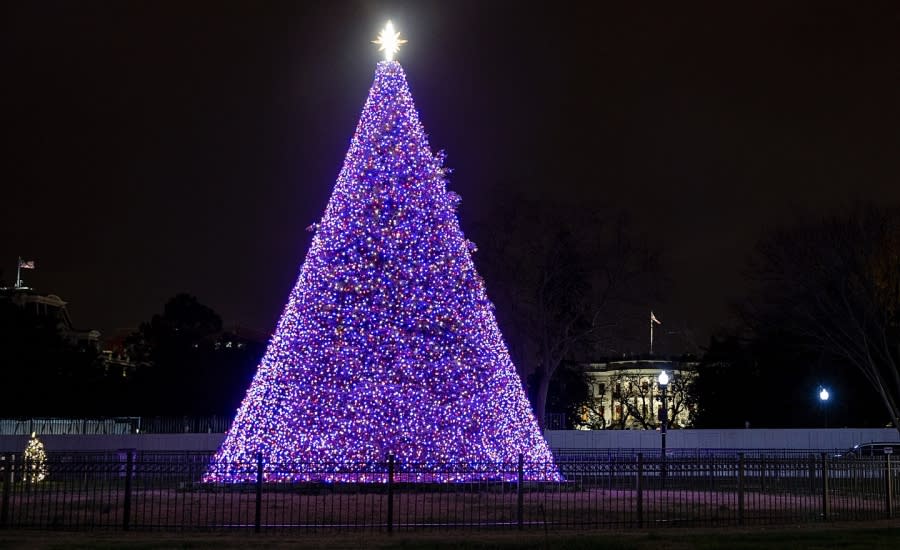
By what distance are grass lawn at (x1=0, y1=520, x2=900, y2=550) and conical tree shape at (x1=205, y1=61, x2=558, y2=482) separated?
7327 mm

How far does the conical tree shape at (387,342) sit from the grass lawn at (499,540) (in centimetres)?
733

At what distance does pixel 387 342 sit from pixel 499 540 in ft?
32.3

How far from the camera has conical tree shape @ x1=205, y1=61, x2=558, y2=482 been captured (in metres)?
23.2

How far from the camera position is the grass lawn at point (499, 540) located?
45.3 ft

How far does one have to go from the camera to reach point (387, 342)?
2384 centimetres

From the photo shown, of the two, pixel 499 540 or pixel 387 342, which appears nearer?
pixel 499 540

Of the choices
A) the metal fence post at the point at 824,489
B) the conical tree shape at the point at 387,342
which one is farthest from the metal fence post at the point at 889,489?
the conical tree shape at the point at 387,342

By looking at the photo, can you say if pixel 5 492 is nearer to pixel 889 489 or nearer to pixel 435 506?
pixel 435 506

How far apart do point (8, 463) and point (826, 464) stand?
514 inches

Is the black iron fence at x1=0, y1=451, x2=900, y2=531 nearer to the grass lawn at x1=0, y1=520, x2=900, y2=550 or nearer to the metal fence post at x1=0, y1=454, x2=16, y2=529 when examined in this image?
the metal fence post at x1=0, y1=454, x2=16, y2=529

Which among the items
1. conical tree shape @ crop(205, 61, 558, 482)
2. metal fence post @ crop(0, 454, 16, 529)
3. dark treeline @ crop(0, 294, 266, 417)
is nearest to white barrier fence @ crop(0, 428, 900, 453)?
dark treeline @ crop(0, 294, 266, 417)

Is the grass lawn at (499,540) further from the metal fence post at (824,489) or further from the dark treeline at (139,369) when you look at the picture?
→ the dark treeline at (139,369)

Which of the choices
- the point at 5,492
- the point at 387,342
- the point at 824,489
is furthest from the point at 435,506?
the point at 5,492

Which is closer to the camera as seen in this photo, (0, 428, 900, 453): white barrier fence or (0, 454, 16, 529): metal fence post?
(0, 454, 16, 529): metal fence post
